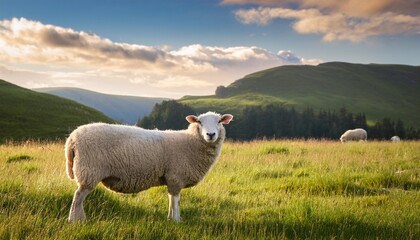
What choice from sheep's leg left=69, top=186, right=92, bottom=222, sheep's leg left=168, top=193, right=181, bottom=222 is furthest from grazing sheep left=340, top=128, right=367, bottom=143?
sheep's leg left=69, top=186, right=92, bottom=222

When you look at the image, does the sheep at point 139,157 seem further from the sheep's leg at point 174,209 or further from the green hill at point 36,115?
the green hill at point 36,115

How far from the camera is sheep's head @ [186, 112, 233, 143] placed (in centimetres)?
722

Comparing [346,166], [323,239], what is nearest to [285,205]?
[323,239]

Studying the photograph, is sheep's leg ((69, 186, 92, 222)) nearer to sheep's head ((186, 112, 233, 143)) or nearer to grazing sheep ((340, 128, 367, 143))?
sheep's head ((186, 112, 233, 143))

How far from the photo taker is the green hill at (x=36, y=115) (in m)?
52.8

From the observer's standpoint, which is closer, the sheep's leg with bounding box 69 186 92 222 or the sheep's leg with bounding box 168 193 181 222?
the sheep's leg with bounding box 69 186 92 222

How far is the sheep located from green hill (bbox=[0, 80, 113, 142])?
46.1 metres

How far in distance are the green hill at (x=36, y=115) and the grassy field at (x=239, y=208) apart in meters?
45.0

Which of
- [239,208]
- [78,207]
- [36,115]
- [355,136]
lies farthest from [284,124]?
[78,207]

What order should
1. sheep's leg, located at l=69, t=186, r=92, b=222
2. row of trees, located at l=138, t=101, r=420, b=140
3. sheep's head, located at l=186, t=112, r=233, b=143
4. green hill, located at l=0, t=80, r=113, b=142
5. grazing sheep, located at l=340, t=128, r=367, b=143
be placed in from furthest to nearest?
row of trees, located at l=138, t=101, r=420, b=140 < green hill, located at l=0, t=80, r=113, b=142 < grazing sheep, located at l=340, t=128, r=367, b=143 < sheep's head, located at l=186, t=112, r=233, b=143 < sheep's leg, located at l=69, t=186, r=92, b=222

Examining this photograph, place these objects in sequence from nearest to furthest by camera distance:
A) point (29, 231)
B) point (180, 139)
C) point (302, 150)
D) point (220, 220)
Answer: point (29, 231) < point (220, 220) < point (180, 139) < point (302, 150)

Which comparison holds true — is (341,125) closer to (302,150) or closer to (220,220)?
(302,150)

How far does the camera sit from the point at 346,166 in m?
12.2

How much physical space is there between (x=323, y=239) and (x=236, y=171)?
5.90m
